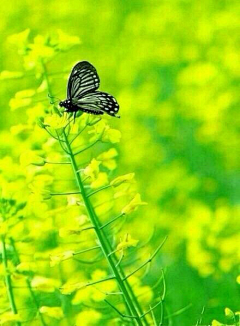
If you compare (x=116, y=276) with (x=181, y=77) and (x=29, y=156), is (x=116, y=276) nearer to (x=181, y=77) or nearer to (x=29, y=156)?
(x=29, y=156)

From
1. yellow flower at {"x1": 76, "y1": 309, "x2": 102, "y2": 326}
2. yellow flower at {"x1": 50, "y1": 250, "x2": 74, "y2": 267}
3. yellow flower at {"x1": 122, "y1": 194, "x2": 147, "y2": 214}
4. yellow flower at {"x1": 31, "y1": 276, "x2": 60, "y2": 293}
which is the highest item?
yellow flower at {"x1": 122, "y1": 194, "x2": 147, "y2": 214}

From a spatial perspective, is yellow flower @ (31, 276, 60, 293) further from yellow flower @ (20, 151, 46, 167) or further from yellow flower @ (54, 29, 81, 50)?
yellow flower @ (54, 29, 81, 50)

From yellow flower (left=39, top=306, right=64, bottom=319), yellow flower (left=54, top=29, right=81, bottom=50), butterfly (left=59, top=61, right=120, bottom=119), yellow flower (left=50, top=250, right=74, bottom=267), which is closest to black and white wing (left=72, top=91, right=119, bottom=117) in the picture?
butterfly (left=59, top=61, right=120, bottom=119)

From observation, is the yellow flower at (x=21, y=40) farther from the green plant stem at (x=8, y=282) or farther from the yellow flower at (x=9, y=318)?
the yellow flower at (x=9, y=318)

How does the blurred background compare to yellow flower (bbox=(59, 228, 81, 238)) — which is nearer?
yellow flower (bbox=(59, 228, 81, 238))

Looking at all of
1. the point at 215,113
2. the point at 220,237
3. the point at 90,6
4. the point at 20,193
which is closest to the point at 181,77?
the point at 215,113

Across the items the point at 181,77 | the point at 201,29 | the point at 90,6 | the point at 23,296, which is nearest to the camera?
the point at 23,296
